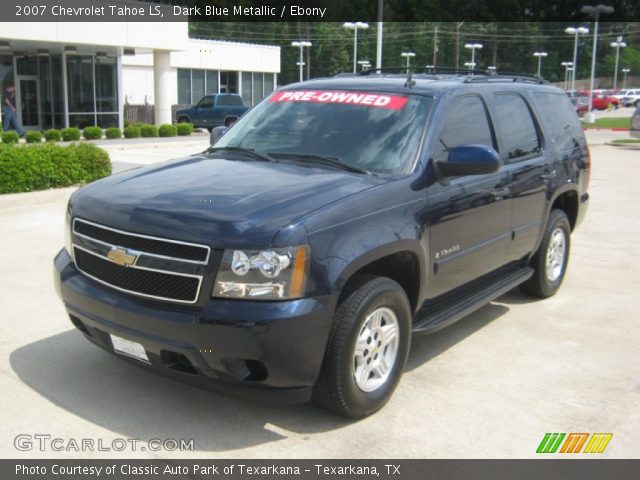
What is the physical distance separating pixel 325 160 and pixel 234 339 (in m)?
1.57

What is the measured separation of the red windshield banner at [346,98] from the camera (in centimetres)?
479

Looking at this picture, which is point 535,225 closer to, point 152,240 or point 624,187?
point 152,240

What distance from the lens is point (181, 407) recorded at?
13.5 feet

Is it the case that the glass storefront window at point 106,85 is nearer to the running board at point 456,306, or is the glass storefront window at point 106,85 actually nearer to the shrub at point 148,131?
the shrub at point 148,131

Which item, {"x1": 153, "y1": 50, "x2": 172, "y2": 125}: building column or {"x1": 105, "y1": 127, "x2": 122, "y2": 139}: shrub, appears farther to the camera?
{"x1": 153, "y1": 50, "x2": 172, "y2": 125}: building column

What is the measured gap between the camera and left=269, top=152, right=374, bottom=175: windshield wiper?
14.3 feet

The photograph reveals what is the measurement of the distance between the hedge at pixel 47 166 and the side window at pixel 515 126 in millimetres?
7578

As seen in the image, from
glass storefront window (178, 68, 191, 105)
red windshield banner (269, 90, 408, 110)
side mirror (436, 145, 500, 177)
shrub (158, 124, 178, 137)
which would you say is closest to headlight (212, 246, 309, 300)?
side mirror (436, 145, 500, 177)

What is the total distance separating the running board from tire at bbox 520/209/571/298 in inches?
26.4

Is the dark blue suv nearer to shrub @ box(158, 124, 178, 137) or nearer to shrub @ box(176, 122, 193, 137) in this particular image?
shrub @ box(158, 124, 178, 137)

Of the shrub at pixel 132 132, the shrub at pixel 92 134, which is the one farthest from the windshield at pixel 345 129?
the shrub at pixel 132 132

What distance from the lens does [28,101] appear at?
28.0 meters

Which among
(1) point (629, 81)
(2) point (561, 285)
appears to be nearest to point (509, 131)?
(2) point (561, 285)

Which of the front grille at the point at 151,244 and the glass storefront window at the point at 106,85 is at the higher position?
the glass storefront window at the point at 106,85
